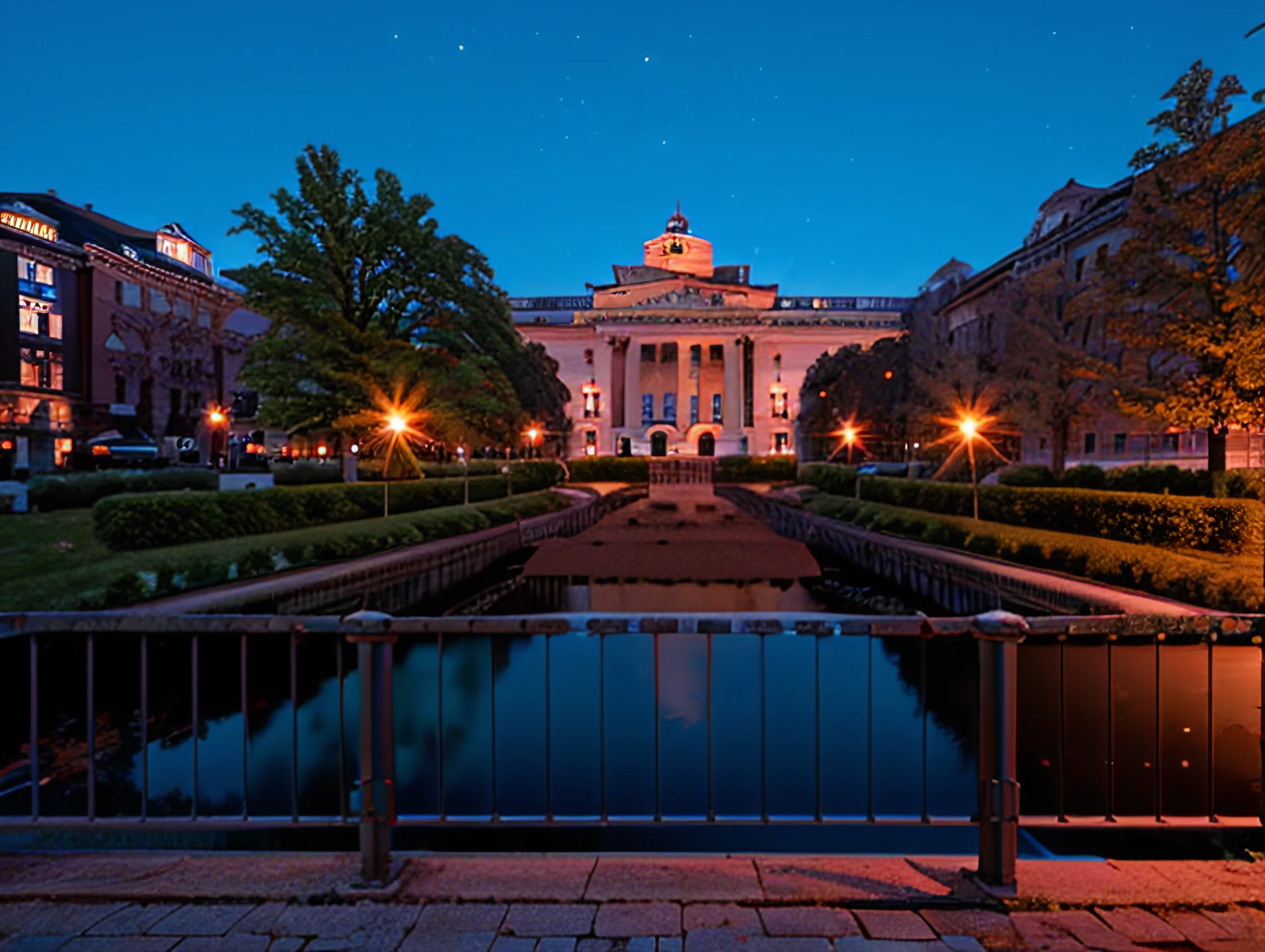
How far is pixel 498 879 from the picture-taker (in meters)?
3.59

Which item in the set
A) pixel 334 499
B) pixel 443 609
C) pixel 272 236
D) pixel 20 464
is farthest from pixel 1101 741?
pixel 20 464

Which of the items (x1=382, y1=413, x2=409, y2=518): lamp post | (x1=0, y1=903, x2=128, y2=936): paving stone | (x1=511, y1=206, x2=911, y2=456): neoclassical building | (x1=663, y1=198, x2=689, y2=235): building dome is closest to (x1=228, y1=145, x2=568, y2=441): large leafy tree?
(x1=382, y1=413, x2=409, y2=518): lamp post

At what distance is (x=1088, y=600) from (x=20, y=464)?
1629 inches

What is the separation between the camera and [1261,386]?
1589 centimetres

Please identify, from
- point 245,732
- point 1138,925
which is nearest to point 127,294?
point 245,732

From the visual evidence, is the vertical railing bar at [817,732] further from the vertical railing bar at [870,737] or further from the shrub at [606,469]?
the shrub at [606,469]

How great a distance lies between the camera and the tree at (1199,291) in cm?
1568

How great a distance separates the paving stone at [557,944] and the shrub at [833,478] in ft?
116

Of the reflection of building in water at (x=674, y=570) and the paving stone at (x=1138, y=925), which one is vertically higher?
the paving stone at (x=1138, y=925)

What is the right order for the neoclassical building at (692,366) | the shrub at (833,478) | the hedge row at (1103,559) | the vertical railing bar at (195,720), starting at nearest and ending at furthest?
the vertical railing bar at (195,720) → the hedge row at (1103,559) → the shrub at (833,478) → the neoclassical building at (692,366)

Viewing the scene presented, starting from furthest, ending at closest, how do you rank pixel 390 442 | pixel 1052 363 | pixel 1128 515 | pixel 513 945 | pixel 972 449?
pixel 390 442 → pixel 1052 363 → pixel 972 449 → pixel 1128 515 → pixel 513 945

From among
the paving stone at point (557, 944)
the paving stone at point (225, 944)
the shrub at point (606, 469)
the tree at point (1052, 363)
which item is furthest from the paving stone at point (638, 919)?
the shrub at point (606, 469)

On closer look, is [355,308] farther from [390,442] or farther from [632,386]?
[632,386]

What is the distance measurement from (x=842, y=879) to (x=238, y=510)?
1781cm
